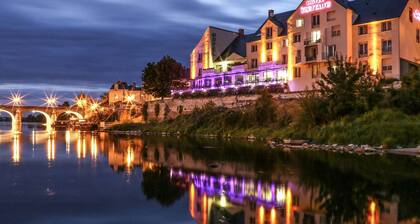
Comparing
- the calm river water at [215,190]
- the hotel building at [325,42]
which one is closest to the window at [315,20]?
the hotel building at [325,42]

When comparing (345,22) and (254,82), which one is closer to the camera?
(345,22)

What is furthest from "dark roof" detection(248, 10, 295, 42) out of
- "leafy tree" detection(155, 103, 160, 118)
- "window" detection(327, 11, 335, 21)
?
"leafy tree" detection(155, 103, 160, 118)

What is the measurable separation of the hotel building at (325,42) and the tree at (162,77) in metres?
13.8

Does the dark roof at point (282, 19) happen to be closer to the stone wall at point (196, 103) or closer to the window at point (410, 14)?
the stone wall at point (196, 103)

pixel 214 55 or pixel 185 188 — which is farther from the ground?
pixel 214 55

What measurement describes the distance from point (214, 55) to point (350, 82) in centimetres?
4430

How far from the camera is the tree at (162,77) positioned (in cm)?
9519

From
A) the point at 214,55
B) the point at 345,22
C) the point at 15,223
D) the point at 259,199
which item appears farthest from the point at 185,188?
the point at 214,55

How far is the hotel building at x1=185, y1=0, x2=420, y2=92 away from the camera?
61031mm

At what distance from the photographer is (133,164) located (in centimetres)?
3494

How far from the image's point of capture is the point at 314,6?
67438 mm

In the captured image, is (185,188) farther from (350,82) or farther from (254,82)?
(254,82)

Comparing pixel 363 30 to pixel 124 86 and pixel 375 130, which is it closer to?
pixel 375 130

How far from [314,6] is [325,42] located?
5.54 m
